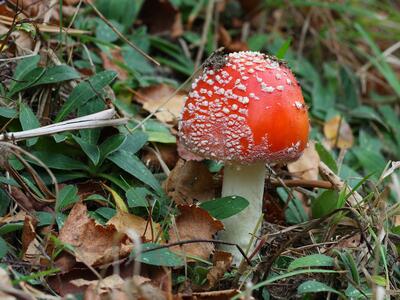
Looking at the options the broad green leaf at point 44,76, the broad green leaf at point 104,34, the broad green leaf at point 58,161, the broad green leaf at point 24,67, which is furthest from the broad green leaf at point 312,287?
the broad green leaf at point 104,34

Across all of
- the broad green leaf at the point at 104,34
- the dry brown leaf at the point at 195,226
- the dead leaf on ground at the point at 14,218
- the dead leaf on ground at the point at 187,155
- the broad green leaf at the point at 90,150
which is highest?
the broad green leaf at the point at 104,34

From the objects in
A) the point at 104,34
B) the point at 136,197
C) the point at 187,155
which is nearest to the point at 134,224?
the point at 136,197

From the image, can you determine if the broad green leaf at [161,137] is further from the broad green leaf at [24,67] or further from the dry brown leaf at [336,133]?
the dry brown leaf at [336,133]

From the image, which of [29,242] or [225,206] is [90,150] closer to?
[29,242]

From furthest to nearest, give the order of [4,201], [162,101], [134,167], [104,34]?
[104,34] → [162,101] → [134,167] → [4,201]

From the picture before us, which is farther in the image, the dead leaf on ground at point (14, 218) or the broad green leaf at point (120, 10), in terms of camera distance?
the broad green leaf at point (120, 10)
